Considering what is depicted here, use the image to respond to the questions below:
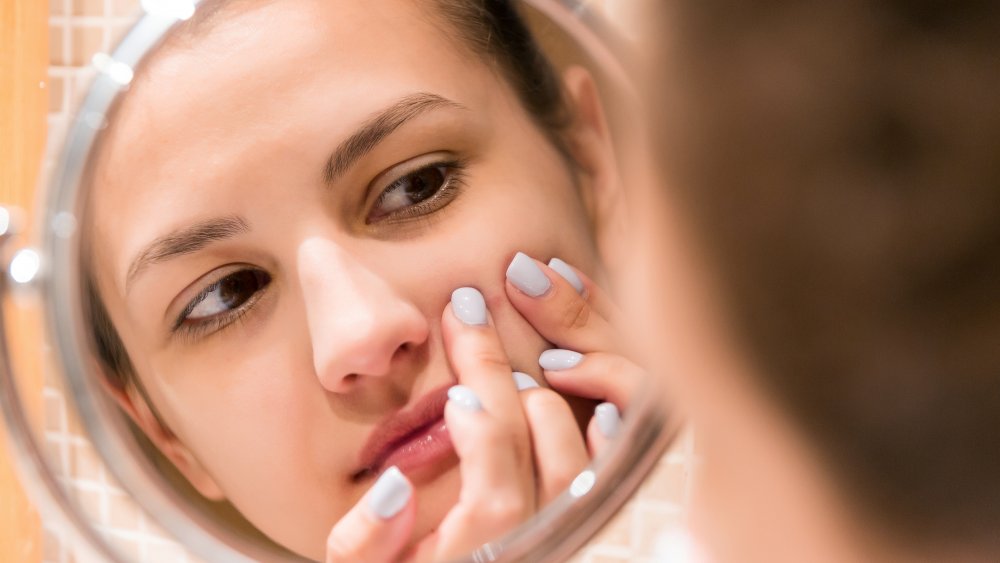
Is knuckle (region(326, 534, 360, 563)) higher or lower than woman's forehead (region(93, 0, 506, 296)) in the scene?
lower

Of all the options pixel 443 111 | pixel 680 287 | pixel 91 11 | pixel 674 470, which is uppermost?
pixel 91 11

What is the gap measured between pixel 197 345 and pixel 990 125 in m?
0.42

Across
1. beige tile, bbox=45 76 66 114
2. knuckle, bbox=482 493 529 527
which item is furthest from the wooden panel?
knuckle, bbox=482 493 529 527

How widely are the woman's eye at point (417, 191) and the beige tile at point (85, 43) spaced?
0.59ft

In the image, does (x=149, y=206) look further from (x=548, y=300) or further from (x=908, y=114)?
(x=908, y=114)

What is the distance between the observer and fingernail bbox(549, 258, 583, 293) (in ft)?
1.71

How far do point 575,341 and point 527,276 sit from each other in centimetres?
5

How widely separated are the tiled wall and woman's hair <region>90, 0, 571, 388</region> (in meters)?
0.04

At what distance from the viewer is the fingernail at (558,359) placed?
0.51m

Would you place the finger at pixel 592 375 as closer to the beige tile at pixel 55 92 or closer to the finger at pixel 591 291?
the finger at pixel 591 291

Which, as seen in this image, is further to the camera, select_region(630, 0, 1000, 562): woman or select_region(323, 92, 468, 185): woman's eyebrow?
select_region(323, 92, 468, 185): woman's eyebrow

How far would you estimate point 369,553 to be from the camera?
485 mm

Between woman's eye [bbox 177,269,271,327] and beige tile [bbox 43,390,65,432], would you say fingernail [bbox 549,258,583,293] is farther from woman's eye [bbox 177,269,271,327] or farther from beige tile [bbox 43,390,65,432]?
beige tile [bbox 43,390,65,432]

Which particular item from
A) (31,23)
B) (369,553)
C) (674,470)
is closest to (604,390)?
(674,470)
